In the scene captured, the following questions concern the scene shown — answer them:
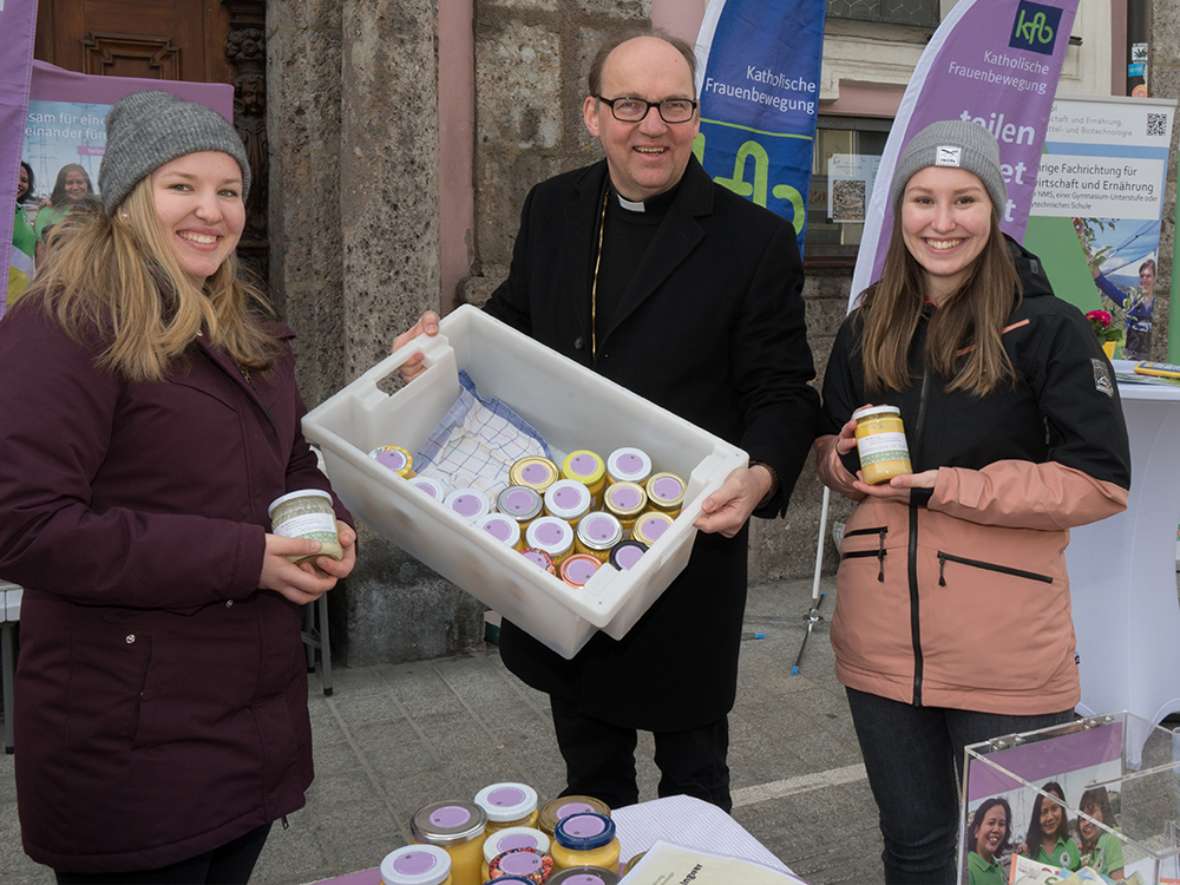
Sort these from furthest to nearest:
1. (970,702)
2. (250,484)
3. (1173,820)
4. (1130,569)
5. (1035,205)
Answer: (1035,205) < (1130,569) < (970,702) < (250,484) < (1173,820)

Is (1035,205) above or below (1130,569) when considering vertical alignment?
above

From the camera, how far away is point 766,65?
4430 mm

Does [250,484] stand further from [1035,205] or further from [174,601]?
[1035,205]

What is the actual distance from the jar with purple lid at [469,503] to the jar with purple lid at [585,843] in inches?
26.1

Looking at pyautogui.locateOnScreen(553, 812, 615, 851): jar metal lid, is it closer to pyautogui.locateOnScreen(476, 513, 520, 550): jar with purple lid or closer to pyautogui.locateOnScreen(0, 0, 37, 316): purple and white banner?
pyautogui.locateOnScreen(476, 513, 520, 550): jar with purple lid

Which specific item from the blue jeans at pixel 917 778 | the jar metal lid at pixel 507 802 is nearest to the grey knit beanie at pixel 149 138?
the jar metal lid at pixel 507 802

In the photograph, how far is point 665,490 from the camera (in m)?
1.96

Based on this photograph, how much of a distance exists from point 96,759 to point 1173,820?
146cm

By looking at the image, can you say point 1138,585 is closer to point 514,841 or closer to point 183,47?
point 514,841

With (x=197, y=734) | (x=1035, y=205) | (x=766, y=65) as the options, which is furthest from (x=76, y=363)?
(x=1035, y=205)

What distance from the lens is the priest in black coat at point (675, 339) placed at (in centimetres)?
212

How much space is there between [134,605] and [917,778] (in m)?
1.43

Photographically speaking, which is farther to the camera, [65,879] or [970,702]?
[970,702]

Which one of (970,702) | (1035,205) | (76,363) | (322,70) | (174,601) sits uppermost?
(322,70)
